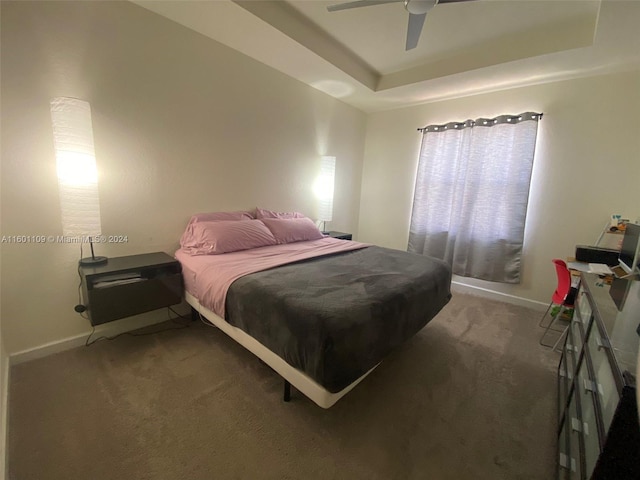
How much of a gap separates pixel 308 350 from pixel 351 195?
3351mm

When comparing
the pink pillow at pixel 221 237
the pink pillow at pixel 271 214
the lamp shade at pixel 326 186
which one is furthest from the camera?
the lamp shade at pixel 326 186

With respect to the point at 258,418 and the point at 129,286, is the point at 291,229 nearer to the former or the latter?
the point at 129,286

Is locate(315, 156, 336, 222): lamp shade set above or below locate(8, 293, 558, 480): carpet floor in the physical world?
above

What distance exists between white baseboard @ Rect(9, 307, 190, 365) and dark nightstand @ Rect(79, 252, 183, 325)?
0.31 meters

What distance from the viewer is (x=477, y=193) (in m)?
3.26

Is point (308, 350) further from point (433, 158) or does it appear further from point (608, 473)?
point (433, 158)

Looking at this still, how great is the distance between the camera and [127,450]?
48.6 inches

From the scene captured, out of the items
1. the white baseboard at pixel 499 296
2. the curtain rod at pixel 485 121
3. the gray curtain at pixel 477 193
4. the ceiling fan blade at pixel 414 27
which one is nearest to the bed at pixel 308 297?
the gray curtain at pixel 477 193

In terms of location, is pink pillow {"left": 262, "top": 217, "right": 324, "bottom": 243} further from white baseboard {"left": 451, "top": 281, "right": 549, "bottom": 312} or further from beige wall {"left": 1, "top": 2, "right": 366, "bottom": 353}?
white baseboard {"left": 451, "top": 281, "right": 549, "bottom": 312}

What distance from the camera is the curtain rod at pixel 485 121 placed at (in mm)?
2869

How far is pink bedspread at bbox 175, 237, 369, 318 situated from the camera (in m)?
1.76

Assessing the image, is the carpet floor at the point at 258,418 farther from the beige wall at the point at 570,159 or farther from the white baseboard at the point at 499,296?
the beige wall at the point at 570,159

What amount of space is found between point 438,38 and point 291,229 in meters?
2.26

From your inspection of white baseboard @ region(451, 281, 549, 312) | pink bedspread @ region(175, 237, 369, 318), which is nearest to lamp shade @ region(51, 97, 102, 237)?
pink bedspread @ region(175, 237, 369, 318)
